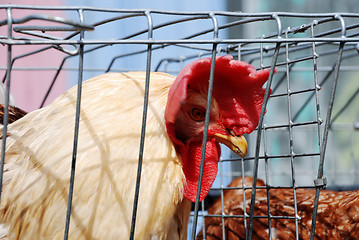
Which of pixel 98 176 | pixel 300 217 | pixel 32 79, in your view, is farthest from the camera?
pixel 32 79

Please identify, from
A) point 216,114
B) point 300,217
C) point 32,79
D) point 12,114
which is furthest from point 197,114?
point 32,79

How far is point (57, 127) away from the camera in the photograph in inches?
32.5

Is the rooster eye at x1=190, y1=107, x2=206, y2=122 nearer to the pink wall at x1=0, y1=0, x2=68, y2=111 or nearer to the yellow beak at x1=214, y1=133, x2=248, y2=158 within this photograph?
the yellow beak at x1=214, y1=133, x2=248, y2=158

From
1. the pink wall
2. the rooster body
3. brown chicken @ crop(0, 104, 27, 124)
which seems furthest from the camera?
the pink wall

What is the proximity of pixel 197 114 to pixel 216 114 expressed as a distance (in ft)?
0.15

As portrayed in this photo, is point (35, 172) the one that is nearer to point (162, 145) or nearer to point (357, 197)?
point (162, 145)

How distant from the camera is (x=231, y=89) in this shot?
90 centimetres

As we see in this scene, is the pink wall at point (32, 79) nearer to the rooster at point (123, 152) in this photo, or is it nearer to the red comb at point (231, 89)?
the rooster at point (123, 152)

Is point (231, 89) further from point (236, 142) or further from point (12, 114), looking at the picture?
point (12, 114)

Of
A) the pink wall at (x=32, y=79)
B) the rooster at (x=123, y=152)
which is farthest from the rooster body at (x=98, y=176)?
the pink wall at (x=32, y=79)

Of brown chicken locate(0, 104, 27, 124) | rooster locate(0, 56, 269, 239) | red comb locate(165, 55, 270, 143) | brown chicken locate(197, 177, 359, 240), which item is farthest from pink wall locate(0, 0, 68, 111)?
red comb locate(165, 55, 270, 143)

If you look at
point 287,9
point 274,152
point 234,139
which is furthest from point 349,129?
point 234,139

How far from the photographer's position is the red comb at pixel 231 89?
82cm

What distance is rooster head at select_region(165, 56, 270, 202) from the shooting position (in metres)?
0.85
